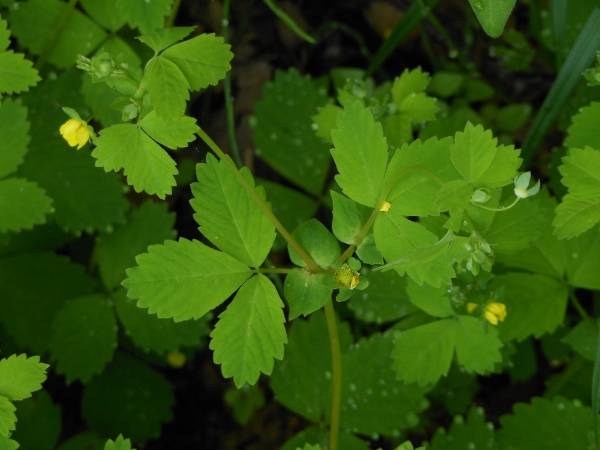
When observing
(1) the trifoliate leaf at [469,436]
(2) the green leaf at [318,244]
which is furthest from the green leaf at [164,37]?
(1) the trifoliate leaf at [469,436]

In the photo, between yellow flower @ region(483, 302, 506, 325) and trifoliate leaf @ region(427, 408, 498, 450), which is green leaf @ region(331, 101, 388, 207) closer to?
yellow flower @ region(483, 302, 506, 325)

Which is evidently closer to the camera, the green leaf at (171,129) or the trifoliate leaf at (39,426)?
the green leaf at (171,129)

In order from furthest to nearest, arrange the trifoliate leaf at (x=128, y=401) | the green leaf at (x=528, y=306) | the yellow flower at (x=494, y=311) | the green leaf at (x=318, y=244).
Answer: the trifoliate leaf at (x=128, y=401) → the green leaf at (x=528, y=306) → the yellow flower at (x=494, y=311) → the green leaf at (x=318, y=244)

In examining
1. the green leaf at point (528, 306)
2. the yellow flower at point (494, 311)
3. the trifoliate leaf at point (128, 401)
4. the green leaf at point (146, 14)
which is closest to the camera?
the yellow flower at point (494, 311)

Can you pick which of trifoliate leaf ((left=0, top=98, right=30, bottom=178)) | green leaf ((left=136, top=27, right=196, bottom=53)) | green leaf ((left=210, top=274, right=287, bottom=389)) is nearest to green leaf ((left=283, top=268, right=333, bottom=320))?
green leaf ((left=210, top=274, right=287, bottom=389))

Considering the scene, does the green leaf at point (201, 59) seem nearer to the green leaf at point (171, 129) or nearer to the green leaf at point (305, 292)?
the green leaf at point (171, 129)

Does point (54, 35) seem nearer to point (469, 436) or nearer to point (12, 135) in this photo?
point (12, 135)
